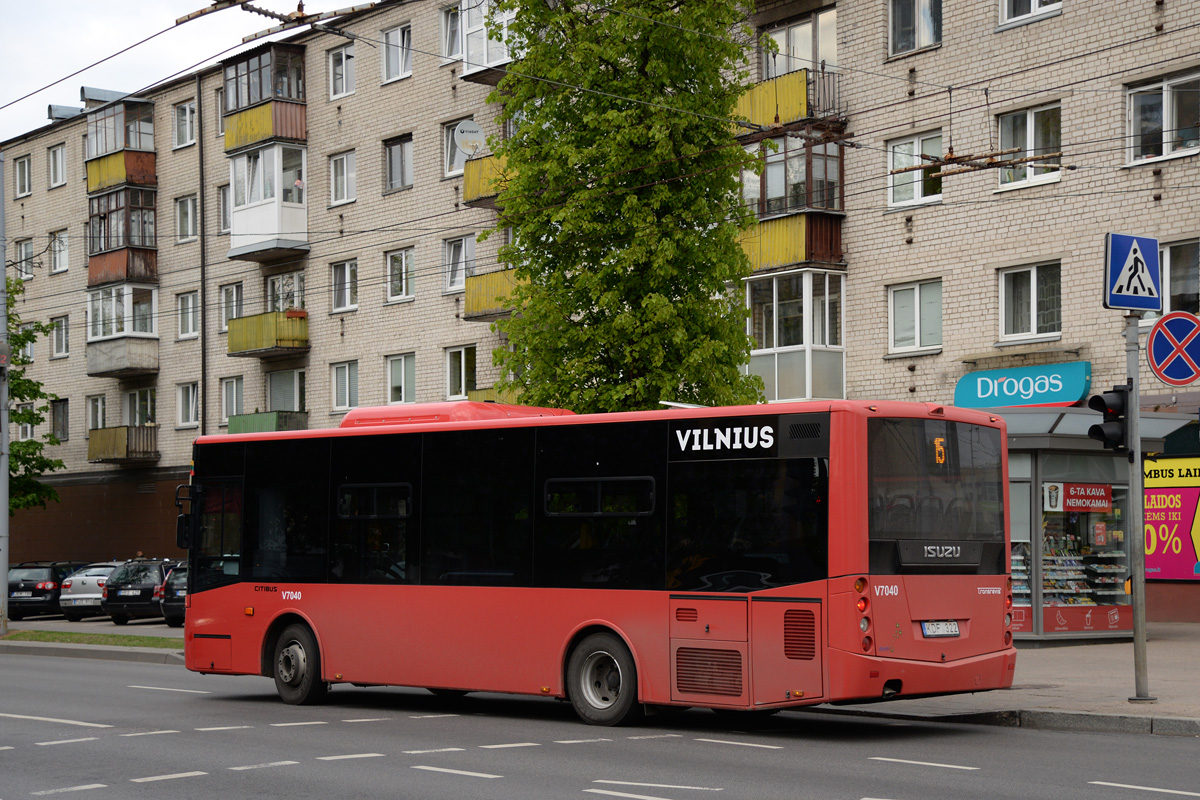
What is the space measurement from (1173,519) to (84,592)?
942 inches

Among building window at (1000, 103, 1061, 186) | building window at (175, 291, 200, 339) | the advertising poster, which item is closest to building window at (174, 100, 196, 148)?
building window at (175, 291, 200, 339)

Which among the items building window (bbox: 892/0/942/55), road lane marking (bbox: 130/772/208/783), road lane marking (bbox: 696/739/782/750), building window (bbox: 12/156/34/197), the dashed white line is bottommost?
road lane marking (bbox: 696/739/782/750)

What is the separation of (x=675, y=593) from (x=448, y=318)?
1074 inches

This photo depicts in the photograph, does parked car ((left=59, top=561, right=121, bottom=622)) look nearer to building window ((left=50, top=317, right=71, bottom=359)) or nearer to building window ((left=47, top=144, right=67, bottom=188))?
building window ((left=50, top=317, right=71, bottom=359))

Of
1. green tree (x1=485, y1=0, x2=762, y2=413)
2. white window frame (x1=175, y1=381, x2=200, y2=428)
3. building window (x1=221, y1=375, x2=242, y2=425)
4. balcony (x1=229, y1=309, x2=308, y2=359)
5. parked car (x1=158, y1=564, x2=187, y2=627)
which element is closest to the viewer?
green tree (x1=485, y1=0, x2=762, y2=413)

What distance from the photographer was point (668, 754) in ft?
36.4

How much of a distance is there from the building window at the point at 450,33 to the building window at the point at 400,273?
5.09 metres

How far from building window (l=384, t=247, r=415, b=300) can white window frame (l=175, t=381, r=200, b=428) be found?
9596 mm

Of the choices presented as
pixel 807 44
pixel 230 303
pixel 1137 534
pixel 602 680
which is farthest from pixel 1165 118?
pixel 230 303

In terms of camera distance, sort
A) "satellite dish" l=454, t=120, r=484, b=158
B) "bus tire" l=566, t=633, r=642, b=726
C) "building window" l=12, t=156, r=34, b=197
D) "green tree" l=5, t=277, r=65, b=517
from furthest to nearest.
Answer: "building window" l=12, t=156, r=34, b=197 → "green tree" l=5, t=277, r=65, b=517 → "satellite dish" l=454, t=120, r=484, b=158 → "bus tire" l=566, t=633, r=642, b=726

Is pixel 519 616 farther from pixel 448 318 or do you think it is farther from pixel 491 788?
pixel 448 318

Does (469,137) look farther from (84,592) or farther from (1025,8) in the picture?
(1025,8)

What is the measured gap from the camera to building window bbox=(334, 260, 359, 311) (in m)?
41.9

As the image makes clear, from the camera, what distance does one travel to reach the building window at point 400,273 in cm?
4041
